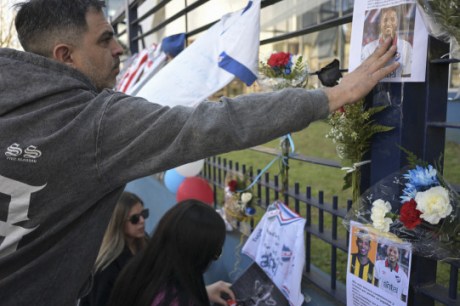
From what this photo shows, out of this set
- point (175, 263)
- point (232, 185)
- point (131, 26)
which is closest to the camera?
point (175, 263)

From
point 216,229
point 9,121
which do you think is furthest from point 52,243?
point 216,229

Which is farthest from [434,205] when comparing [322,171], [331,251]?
[322,171]

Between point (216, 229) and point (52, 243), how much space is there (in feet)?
2.80

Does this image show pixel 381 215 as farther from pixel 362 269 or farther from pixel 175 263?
pixel 175 263

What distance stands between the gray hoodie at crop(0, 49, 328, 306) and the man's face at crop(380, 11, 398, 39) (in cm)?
44

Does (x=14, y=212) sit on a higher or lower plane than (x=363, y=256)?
higher

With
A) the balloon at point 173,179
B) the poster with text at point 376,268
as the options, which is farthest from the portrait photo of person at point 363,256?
the balloon at point 173,179

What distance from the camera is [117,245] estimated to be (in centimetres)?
262

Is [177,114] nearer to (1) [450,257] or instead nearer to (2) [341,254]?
(1) [450,257]

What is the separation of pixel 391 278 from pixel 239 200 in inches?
61.0

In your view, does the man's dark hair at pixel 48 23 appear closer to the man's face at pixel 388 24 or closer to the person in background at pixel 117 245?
the man's face at pixel 388 24

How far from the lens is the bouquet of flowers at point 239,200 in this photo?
288 cm

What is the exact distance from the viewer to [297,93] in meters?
1.18

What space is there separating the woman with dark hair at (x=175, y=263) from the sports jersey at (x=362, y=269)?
2.19ft
